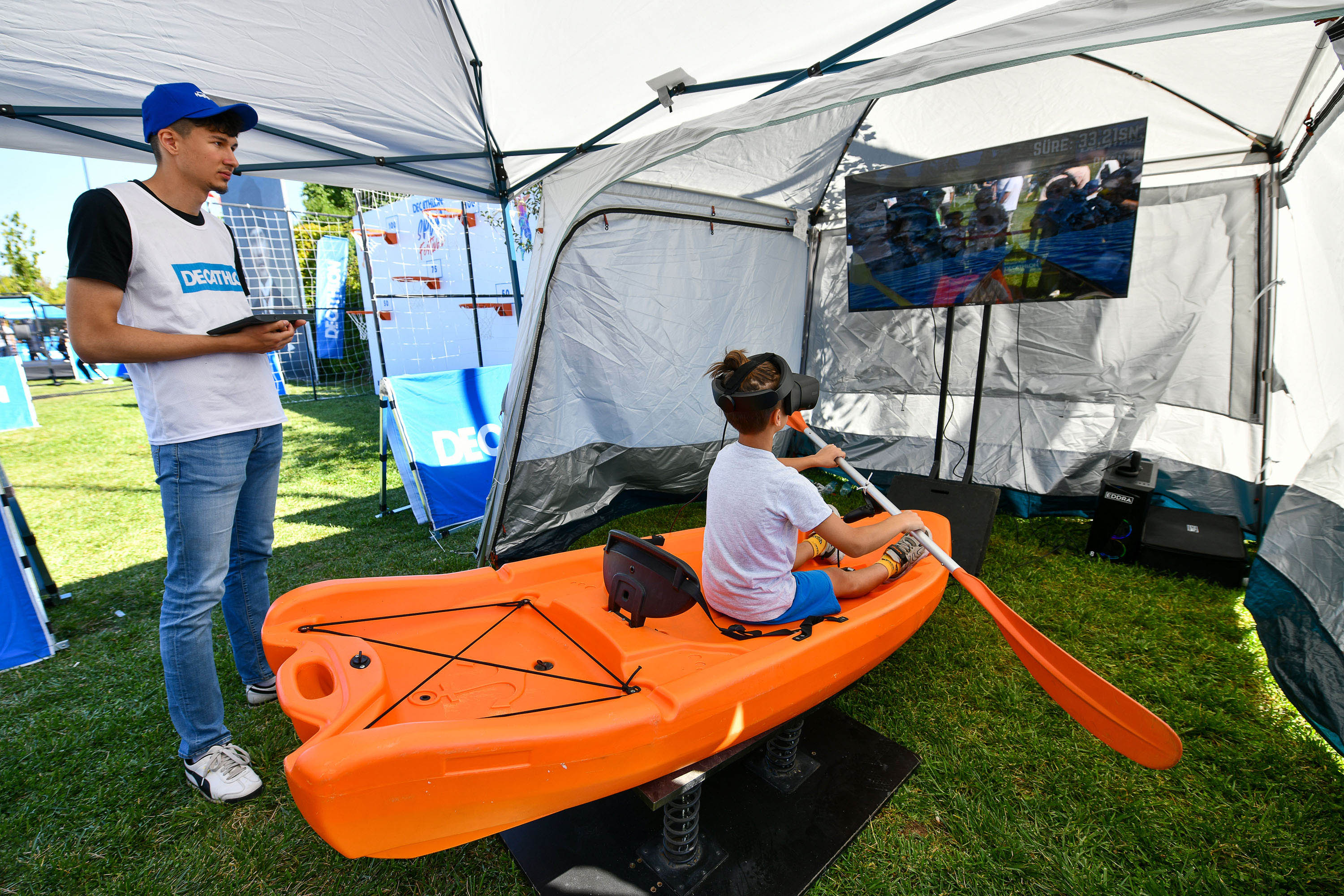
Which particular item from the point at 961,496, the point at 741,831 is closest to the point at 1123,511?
the point at 961,496

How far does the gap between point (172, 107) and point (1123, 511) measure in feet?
15.2

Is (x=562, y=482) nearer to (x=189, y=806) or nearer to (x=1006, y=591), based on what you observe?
(x=189, y=806)

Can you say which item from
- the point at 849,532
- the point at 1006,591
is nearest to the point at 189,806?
the point at 849,532

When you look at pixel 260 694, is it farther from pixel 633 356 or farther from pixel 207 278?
pixel 633 356

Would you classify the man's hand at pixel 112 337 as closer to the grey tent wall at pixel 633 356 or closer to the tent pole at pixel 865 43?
Answer: the grey tent wall at pixel 633 356

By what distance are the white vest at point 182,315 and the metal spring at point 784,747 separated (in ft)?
6.59

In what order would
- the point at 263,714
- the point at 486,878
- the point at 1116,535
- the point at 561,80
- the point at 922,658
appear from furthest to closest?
the point at 1116,535 → the point at 561,80 → the point at 922,658 → the point at 263,714 → the point at 486,878

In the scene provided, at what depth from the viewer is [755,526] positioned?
191 cm

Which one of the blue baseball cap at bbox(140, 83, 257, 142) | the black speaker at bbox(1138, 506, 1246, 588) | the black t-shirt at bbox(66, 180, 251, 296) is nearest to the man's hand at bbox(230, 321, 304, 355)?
the black t-shirt at bbox(66, 180, 251, 296)

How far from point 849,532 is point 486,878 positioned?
4.84 ft

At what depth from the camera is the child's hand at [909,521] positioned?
2.08 m

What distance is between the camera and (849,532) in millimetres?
1947

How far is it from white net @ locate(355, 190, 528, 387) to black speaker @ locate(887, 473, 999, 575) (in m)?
5.71

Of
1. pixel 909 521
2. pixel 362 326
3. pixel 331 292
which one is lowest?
pixel 909 521
